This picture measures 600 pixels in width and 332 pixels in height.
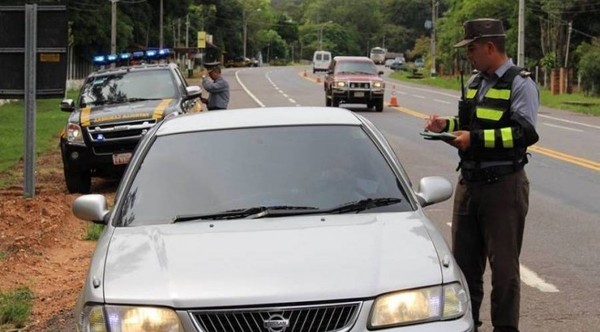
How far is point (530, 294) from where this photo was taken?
6.84 meters

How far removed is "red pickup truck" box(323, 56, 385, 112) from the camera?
93.6ft

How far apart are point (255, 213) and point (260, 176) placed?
364mm

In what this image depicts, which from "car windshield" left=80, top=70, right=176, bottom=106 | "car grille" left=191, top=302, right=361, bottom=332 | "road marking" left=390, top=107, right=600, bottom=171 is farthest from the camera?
"road marking" left=390, top=107, right=600, bottom=171

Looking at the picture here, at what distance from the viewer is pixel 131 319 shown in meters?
3.72

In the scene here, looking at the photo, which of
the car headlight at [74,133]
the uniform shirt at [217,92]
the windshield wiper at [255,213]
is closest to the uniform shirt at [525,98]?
the windshield wiper at [255,213]

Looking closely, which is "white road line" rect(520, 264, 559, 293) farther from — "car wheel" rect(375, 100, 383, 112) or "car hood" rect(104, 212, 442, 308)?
"car wheel" rect(375, 100, 383, 112)

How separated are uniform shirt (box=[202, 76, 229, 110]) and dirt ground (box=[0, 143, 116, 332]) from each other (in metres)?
2.49

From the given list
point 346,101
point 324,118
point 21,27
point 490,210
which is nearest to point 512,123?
point 490,210

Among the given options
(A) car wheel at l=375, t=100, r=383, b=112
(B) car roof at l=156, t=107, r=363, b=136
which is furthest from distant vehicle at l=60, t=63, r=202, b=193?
(A) car wheel at l=375, t=100, r=383, b=112

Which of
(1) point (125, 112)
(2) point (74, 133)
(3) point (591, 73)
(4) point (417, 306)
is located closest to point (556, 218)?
(1) point (125, 112)

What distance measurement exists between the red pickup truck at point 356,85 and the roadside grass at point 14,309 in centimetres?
2195

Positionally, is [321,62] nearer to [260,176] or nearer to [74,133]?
[74,133]

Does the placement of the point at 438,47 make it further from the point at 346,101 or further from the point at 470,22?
the point at 470,22

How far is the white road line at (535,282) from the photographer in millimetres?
6984
